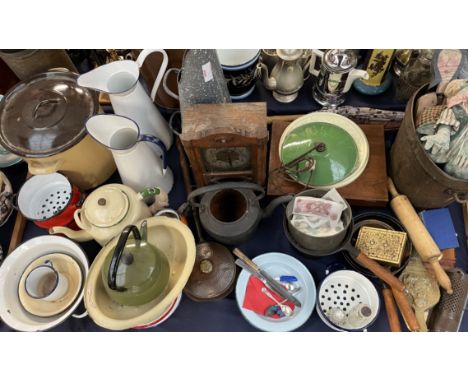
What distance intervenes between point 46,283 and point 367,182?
909mm

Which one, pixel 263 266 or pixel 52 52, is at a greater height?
pixel 52 52

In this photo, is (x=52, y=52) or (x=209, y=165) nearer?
(x=209, y=165)

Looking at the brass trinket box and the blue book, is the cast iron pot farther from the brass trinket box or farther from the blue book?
the blue book

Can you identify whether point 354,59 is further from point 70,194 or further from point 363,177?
point 70,194

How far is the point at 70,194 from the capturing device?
987 mm

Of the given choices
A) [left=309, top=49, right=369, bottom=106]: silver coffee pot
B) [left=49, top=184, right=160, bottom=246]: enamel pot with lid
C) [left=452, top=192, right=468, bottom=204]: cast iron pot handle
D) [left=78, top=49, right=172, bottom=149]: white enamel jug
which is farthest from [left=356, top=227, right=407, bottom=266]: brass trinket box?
[left=78, top=49, right=172, bottom=149]: white enamel jug

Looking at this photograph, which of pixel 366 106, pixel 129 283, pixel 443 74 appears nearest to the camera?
pixel 129 283

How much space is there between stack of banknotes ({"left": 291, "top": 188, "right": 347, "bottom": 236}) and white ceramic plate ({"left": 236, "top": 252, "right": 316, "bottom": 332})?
141 mm

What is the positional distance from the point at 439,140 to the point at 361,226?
29cm

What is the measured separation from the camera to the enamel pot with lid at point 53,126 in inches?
34.9

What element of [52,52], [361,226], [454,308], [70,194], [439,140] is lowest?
[454,308]

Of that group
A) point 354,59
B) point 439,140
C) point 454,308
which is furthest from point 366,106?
point 454,308

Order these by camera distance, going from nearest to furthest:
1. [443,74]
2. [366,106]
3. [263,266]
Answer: [443,74] → [263,266] → [366,106]

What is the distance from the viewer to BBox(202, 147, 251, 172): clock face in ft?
2.91
